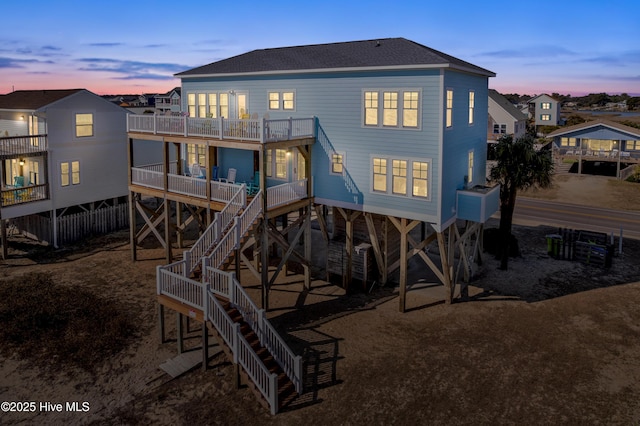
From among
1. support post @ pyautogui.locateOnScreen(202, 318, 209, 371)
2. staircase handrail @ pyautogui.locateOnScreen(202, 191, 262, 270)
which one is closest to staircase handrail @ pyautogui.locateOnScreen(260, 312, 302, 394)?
support post @ pyautogui.locateOnScreen(202, 318, 209, 371)

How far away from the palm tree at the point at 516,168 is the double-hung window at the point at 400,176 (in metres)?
6.94

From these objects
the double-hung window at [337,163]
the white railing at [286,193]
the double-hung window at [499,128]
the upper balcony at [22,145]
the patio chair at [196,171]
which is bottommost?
the white railing at [286,193]

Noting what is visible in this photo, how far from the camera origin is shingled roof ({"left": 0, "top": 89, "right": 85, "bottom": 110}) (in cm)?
3002

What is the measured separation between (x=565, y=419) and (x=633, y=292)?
11.9 m

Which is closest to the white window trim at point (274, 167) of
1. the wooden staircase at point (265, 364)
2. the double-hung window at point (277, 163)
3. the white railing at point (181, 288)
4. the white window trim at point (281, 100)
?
the double-hung window at point (277, 163)

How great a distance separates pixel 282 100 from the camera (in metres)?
23.7

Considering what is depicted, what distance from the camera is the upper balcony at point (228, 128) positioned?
20875 mm

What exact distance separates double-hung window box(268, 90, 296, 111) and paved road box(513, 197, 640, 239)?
2071 cm

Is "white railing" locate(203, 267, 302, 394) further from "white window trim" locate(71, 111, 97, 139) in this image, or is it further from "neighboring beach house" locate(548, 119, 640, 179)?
"neighboring beach house" locate(548, 119, 640, 179)

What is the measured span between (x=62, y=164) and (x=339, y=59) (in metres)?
18.8

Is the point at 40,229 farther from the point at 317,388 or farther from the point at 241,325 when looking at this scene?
the point at 317,388

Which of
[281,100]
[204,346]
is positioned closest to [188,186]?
[281,100]

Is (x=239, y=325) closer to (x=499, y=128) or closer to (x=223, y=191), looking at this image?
(x=223, y=191)

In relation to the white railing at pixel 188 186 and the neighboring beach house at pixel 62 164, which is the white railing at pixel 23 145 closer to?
the neighboring beach house at pixel 62 164
